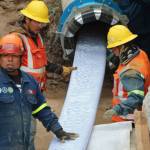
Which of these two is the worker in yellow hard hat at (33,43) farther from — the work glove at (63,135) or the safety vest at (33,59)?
the work glove at (63,135)

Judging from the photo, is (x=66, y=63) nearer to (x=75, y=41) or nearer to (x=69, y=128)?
(x=75, y=41)

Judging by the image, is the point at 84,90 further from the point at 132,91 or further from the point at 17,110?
the point at 17,110

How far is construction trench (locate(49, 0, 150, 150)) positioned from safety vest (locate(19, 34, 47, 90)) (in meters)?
0.58

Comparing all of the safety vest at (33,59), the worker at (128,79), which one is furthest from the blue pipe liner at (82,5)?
the worker at (128,79)

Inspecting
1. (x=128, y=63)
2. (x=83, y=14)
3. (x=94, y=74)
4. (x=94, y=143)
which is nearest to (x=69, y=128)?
(x=94, y=143)

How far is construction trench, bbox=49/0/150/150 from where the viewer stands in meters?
5.37

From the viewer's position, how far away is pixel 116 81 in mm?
5727

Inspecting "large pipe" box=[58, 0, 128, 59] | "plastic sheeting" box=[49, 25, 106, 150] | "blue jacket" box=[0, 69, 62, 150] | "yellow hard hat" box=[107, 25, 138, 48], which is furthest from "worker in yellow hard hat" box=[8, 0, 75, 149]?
"large pipe" box=[58, 0, 128, 59]

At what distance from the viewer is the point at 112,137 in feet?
17.5

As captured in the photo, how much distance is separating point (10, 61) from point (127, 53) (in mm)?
1432

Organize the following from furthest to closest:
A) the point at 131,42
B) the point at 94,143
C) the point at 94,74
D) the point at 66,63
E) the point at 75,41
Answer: the point at 66,63 → the point at 75,41 → the point at 94,74 → the point at 131,42 → the point at 94,143

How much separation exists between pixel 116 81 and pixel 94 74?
1539 millimetres

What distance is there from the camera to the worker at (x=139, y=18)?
7.80 metres

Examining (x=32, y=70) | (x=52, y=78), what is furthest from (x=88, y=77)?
(x=52, y=78)
